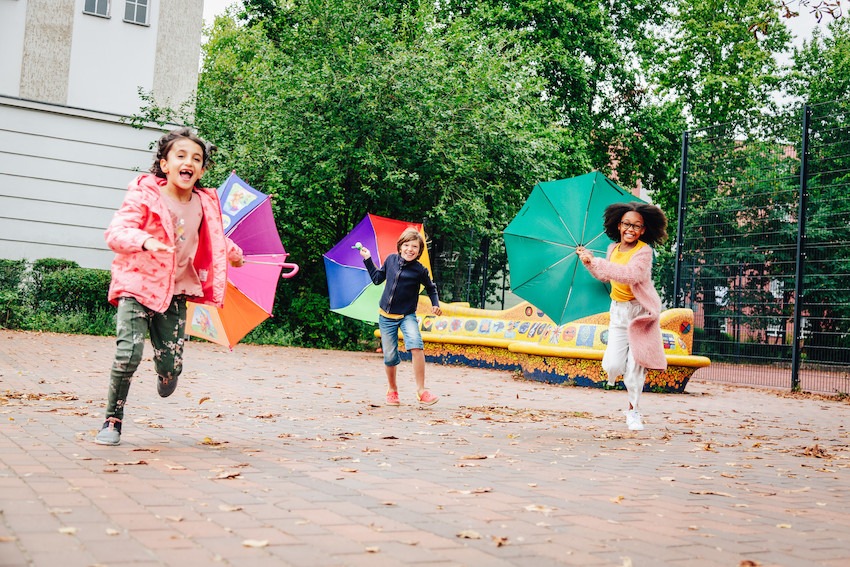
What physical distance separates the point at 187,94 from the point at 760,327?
1440 centimetres

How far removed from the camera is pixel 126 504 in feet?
13.1

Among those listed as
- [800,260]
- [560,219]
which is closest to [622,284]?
[560,219]

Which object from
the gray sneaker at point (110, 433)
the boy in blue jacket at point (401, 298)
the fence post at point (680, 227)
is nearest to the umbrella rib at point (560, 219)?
the boy in blue jacket at point (401, 298)

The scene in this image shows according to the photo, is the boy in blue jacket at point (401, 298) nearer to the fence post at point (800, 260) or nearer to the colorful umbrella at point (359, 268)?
the colorful umbrella at point (359, 268)

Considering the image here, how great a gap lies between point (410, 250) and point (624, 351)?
260 cm

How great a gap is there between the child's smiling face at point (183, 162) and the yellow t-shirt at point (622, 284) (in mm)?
4104

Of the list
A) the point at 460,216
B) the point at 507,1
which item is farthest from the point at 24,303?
the point at 507,1

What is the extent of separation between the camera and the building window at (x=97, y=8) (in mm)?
21156

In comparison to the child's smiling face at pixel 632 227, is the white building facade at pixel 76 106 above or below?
above

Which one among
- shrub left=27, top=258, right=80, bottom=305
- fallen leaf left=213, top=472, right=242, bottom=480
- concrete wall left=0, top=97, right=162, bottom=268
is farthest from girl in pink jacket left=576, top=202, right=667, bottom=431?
concrete wall left=0, top=97, right=162, bottom=268

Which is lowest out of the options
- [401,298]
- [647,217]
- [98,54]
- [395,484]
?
[395,484]

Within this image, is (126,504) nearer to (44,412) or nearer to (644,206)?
(44,412)

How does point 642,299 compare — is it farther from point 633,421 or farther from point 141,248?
point 141,248

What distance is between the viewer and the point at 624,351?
28.1ft
